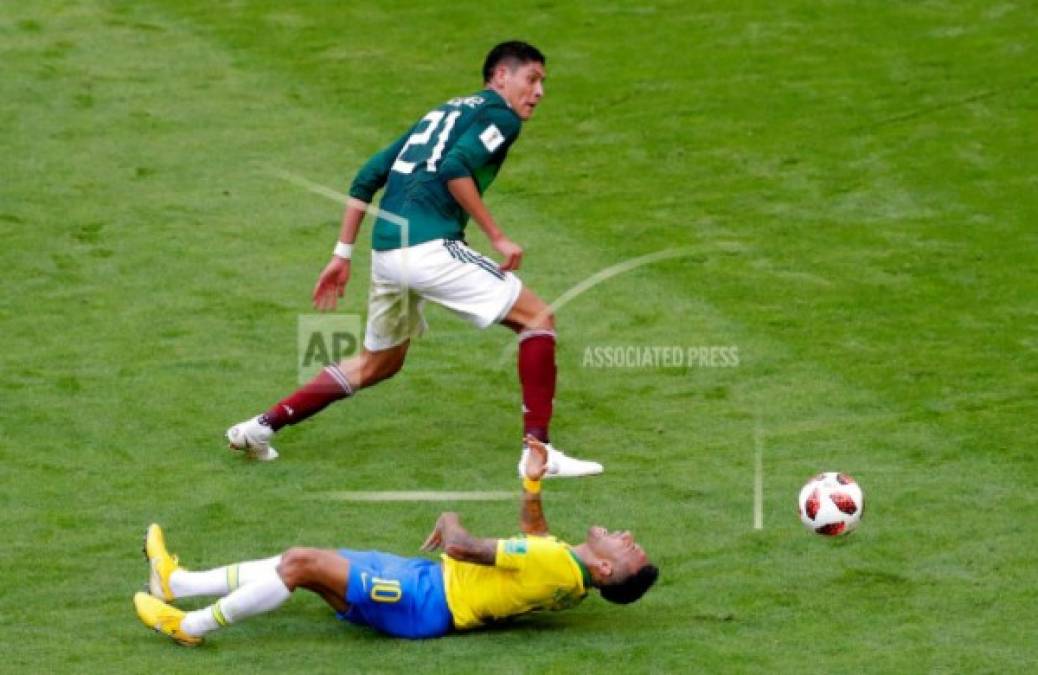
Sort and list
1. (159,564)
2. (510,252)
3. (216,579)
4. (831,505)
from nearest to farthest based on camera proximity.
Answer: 1. (216,579)
2. (159,564)
3. (831,505)
4. (510,252)

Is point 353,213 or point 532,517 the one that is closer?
point 532,517

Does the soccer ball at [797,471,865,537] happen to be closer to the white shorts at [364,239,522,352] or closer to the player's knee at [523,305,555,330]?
the player's knee at [523,305,555,330]

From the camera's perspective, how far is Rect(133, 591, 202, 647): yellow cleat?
812cm

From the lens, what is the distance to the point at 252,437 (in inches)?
404

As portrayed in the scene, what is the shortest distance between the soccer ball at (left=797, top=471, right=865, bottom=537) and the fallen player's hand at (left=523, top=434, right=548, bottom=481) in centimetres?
118

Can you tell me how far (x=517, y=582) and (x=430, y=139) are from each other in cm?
283

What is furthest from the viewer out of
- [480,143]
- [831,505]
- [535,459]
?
[480,143]

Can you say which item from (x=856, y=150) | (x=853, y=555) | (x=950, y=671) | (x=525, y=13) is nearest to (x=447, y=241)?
(x=853, y=555)

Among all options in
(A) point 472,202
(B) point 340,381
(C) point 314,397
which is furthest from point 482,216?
(C) point 314,397

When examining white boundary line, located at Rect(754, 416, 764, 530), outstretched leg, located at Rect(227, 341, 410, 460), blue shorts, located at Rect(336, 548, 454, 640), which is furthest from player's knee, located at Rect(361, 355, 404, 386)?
blue shorts, located at Rect(336, 548, 454, 640)

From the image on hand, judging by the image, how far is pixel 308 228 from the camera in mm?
13734

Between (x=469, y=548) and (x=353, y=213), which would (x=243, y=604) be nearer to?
(x=469, y=548)

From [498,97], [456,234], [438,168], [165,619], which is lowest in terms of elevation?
[165,619]

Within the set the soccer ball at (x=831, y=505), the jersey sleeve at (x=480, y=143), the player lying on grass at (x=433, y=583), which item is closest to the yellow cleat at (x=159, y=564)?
the player lying on grass at (x=433, y=583)
